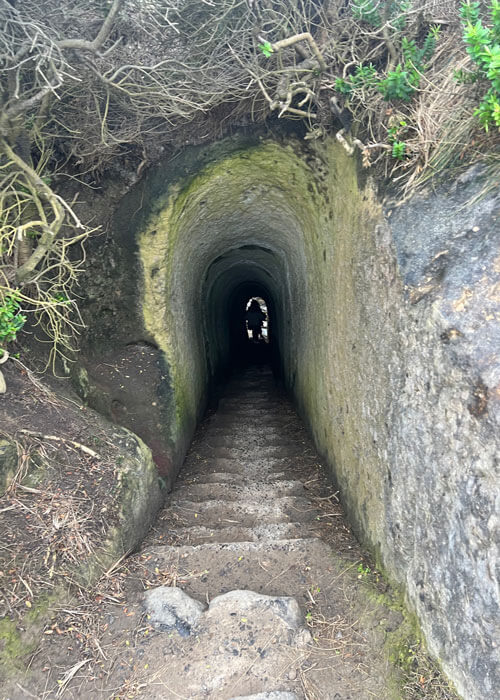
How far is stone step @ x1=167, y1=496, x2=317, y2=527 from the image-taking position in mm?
3582

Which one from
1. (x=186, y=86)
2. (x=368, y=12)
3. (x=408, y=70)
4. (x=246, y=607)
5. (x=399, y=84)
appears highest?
(x=368, y=12)

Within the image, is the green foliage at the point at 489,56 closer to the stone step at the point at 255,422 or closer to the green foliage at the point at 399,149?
the green foliage at the point at 399,149

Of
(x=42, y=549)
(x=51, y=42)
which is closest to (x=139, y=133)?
(x=51, y=42)

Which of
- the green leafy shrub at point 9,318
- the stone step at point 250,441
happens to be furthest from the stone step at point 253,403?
the green leafy shrub at point 9,318

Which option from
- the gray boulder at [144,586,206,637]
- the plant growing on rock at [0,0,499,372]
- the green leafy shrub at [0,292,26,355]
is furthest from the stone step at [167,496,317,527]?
the green leafy shrub at [0,292,26,355]

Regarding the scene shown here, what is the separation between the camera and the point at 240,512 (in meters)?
3.68

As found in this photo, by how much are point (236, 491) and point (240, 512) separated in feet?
1.38

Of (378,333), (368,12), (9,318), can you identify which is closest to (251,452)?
(378,333)

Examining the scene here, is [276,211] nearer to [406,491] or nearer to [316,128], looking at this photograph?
[316,128]

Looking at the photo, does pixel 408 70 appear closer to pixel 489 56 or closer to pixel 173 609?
→ pixel 489 56

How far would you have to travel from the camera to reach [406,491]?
2342 mm

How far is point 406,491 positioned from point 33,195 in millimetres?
3285

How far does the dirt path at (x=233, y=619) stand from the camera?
2.14 metres

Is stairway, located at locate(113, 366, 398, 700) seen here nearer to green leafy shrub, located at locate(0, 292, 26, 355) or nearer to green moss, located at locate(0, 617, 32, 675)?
green moss, located at locate(0, 617, 32, 675)
